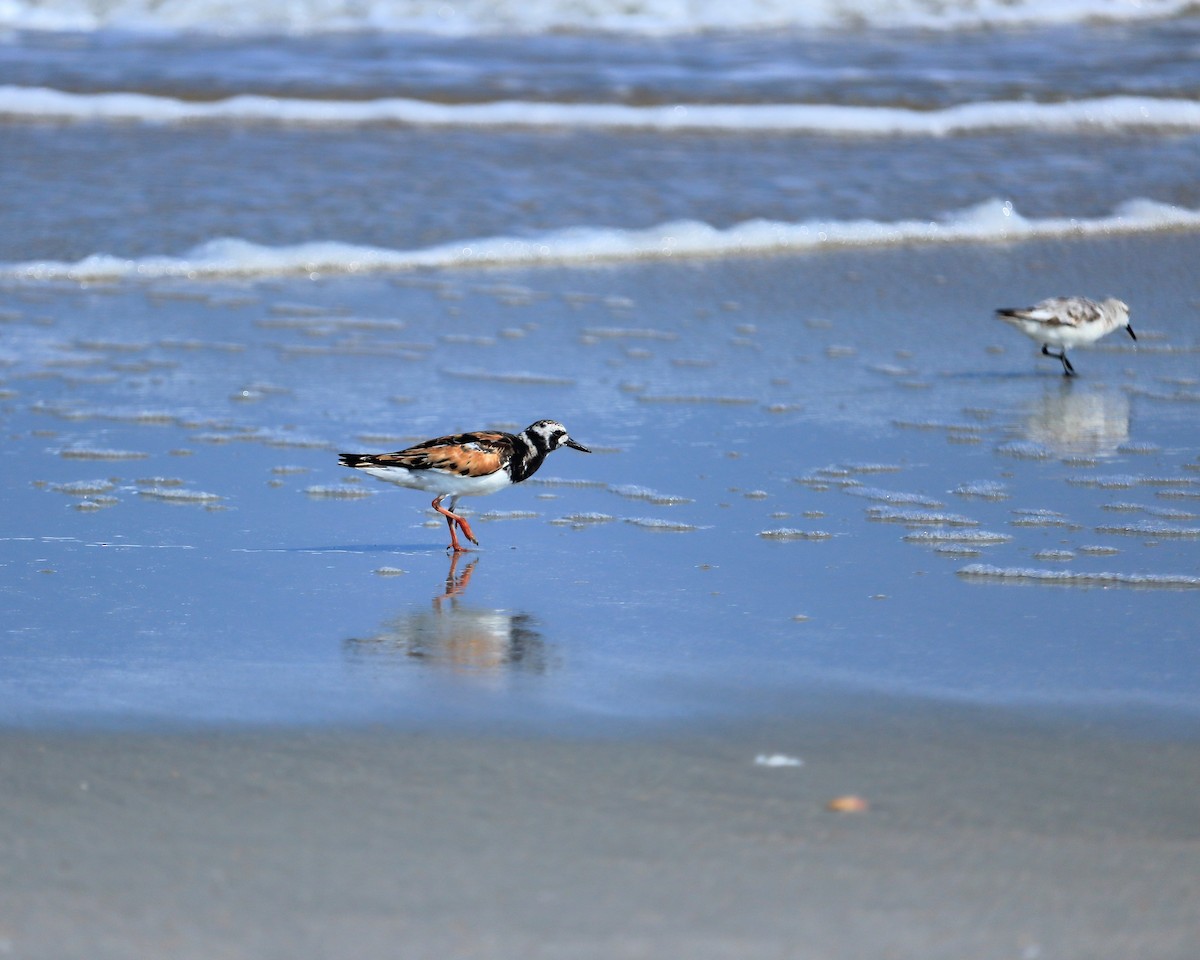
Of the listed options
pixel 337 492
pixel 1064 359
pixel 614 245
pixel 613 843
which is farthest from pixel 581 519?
pixel 614 245

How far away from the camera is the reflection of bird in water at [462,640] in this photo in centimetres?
498

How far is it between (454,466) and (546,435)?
1.84 ft

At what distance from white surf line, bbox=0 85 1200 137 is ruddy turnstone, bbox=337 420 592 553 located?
9.08 meters

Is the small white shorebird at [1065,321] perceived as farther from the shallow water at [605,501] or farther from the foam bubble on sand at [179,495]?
the foam bubble on sand at [179,495]

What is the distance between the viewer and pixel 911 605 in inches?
215

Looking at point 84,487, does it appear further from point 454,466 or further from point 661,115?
point 661,115

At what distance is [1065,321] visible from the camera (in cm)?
877

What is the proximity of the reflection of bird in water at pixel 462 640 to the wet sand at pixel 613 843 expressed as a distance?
68cm

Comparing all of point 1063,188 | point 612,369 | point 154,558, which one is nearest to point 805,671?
point 154,558

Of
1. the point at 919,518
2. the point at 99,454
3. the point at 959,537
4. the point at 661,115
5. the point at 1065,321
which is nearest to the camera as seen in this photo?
the point at 959,537

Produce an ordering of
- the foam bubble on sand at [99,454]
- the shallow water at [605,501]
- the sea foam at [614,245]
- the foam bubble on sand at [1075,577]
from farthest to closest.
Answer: the sea foam at [614,245] → the foam bubble on sand at [99,454] → the foam bubble on sand at [1075,577] → the shallow water at [605,501]

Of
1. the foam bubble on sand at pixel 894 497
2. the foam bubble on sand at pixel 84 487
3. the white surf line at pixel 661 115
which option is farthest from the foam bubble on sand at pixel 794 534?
the white surf line at pixel 661 115

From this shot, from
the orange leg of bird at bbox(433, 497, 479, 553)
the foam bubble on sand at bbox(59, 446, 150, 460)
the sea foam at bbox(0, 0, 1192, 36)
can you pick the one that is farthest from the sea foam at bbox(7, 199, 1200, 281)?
the sea foam at bbox(0, 0, 1192, 36)

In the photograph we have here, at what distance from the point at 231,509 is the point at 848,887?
3642 millimetres
